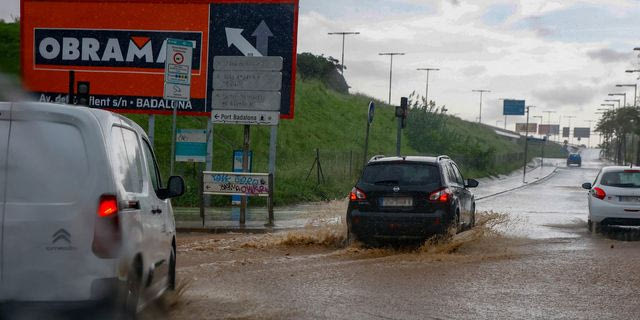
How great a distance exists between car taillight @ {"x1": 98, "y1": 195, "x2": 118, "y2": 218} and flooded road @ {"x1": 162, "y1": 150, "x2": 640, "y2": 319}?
2.61 meters

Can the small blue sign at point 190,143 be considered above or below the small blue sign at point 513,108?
below

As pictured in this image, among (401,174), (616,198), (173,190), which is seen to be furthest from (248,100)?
(173,190)

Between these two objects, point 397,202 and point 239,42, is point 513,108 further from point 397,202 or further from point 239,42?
point 397,202

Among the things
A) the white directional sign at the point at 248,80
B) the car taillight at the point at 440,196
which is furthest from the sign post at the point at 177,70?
the car taillight at the point at 440,196

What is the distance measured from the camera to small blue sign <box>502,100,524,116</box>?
306ft

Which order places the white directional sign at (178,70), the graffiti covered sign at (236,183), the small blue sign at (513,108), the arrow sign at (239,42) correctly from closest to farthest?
1. the white directional sign at (178,70)
2. the graffiti covered sign at (236,183)
3. the arrow sign at (239,42)
4. the small blue sign at (513,108)

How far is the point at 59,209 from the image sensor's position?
572cm

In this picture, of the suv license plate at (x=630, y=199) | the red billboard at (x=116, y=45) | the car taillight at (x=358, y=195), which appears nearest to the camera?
the car taillight at (x=358, y=195)

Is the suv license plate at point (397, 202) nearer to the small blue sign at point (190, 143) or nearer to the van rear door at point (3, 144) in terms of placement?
the van rear door at point (3, 144)

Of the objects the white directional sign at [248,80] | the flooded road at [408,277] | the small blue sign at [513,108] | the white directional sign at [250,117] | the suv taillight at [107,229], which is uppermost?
the small blue sign at [513,108]

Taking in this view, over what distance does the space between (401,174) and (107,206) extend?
31.6 ft

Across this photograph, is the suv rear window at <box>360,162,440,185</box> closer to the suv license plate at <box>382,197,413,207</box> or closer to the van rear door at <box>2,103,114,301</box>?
the suv license plate at <box>382,197,413,207</box>

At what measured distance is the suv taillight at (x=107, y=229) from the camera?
19.1 feet

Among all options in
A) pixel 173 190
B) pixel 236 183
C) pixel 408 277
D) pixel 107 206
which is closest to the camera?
pixel 107 206
